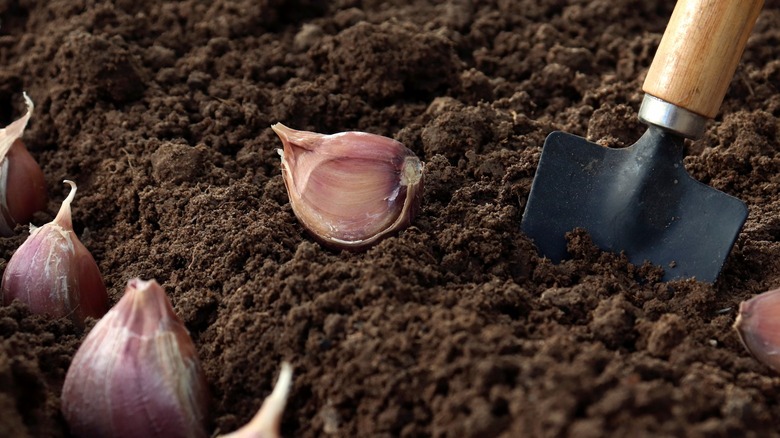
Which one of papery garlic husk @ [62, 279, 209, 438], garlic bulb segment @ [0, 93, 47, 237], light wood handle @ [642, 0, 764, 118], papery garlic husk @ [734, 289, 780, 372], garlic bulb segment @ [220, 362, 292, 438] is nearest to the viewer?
garlic bulb segment @ [220, 362, 292, 438]

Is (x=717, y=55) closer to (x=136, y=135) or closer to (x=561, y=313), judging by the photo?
(x=561, y=313)

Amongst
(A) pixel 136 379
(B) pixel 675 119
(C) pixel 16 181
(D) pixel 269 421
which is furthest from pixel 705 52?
(C) pixel 16 181

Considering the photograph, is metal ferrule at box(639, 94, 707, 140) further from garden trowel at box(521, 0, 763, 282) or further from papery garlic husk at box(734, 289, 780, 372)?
papery garlic husk at box(734, 289, 780, 372)

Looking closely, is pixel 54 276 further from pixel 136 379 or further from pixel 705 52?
pixel 705 52

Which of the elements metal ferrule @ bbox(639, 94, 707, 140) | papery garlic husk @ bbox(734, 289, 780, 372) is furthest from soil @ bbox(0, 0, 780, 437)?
metal ferrule @ bbox(639, 94, 707, 140)

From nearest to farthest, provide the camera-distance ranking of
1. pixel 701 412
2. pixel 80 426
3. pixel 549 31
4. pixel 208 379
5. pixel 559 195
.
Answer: pixel 701 412
pixel 80 426
pixel 208 379
pixel 559 195
pixel 549 31

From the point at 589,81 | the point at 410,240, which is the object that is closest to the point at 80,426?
the point at 410,240
